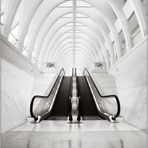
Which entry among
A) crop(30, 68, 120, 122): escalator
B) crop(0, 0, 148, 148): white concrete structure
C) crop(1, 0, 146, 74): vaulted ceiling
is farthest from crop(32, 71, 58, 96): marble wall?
crop(1, 0, 146, 74): vaulted ceiling

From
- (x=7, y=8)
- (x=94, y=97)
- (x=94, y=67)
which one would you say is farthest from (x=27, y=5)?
(x=94, y=67)

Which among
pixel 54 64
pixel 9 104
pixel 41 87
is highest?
pixel 54 64

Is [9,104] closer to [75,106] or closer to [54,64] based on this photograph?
[75,106]

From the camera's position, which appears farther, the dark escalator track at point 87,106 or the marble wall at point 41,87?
the marble wall at point 41,87

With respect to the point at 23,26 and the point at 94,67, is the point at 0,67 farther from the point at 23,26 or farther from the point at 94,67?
the point at 94,67

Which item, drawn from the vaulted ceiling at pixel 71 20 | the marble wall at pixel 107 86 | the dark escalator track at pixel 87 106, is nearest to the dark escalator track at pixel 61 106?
the dark escalator track at pixel 87 106

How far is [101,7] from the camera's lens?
14578 millimetres

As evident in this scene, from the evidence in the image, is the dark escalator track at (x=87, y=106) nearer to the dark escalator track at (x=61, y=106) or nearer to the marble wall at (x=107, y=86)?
the dark escalator track at (x=61, y=106)

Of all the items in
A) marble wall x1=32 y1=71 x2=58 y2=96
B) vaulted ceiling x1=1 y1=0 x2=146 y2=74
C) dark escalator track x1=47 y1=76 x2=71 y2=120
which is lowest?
dark escalator track x1=47 y1=76 x2=71 y2=120

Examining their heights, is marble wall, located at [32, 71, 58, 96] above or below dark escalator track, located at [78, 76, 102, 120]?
above

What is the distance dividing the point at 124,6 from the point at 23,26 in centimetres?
719

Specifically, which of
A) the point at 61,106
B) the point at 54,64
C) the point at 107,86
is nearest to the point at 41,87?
the point at 61,106

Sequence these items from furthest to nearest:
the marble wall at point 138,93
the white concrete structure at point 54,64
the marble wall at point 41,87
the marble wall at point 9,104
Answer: the marble wall at point 41,87 < the white concrete structure at point 54,64 < the marble wall at point 138,93 < the marble wall at point 9,104

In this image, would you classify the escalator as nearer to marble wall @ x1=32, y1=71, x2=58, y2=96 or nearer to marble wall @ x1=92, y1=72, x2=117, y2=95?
marble wall @ x1=32, y1=71, x2=58, y2=96
